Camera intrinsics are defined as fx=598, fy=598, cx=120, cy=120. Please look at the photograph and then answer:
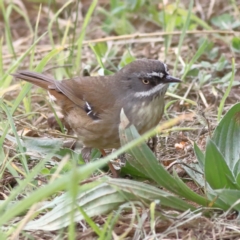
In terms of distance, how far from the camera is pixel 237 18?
21.7 ft

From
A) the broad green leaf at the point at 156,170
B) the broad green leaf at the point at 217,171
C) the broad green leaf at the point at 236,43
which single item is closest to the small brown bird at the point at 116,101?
the broad green leaf at the point at 156,170

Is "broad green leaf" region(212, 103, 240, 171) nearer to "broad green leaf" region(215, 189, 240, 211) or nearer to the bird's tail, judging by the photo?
"broad green leaf" region(215, 189, 240, 211)

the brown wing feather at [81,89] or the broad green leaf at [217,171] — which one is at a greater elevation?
the brown wing feather at [81,89]

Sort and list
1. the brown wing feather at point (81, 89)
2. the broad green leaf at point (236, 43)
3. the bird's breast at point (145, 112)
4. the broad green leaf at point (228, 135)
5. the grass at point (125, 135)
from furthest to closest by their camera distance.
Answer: the broad green leaf at point (236, 43) → the brown wing feather at point (81, 89) → the bird's breast at point (145, 112) → the broad green leaf at point (228, 135) → the grass at point (125, 135)

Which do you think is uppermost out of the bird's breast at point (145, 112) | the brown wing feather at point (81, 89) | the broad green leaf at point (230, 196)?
the brown wing feather at point (81, 89)

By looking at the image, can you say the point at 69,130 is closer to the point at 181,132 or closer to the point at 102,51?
the point at 181,132

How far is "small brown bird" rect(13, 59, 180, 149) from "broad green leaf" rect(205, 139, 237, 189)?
929mm

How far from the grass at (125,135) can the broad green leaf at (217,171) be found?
112 mm

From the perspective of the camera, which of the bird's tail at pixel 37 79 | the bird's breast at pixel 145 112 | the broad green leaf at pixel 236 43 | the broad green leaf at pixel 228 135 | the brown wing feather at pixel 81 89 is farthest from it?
the broad green leaf at pixel 236 43

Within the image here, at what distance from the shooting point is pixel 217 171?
11.1 feet

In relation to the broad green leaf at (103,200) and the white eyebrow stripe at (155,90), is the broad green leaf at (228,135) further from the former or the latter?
the white eyebrow stripe at (155,90)

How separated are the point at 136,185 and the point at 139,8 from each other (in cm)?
407

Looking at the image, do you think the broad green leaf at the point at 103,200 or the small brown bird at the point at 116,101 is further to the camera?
the small brown bird at the point at 116,101

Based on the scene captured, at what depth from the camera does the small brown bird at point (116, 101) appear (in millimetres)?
4285
